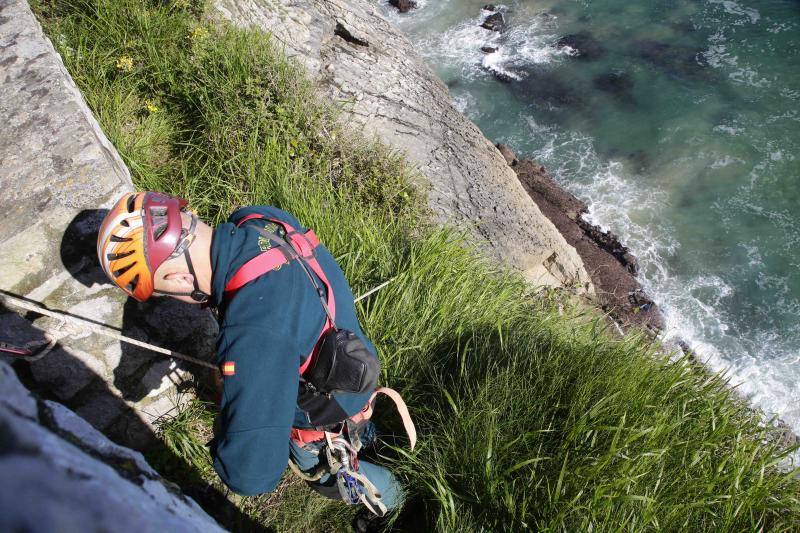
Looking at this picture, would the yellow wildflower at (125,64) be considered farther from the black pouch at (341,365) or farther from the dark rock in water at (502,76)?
the dark rock in water at (502,76)

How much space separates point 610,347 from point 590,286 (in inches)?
155

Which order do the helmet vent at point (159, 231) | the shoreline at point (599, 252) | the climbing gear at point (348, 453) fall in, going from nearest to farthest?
the helmet vent at point (159, 231) < the climbing gear at point (348, 453) < the shoreline at point (599, 252)

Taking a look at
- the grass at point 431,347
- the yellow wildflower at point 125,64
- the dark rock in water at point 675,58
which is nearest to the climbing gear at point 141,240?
the grass at point 431,347

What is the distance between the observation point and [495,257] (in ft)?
17.8

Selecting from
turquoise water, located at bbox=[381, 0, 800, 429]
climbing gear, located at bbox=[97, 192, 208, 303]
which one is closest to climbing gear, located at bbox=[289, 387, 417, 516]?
climbing gear, located at bbox=[97, 192, 208, 303]

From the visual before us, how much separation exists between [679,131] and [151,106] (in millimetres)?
9414

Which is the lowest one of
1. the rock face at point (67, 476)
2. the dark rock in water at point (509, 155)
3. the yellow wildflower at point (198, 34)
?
the dark rock in water at point (509, 155)

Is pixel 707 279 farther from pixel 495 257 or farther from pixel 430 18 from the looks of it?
pixel 430 18

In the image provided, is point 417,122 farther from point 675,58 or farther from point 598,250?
point 675,58

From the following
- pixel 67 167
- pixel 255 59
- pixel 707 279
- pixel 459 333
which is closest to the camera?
pixel 67 167

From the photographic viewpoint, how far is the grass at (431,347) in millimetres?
2262

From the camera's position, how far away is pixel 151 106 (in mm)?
3971

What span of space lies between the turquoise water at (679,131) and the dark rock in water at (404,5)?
8.4 inches

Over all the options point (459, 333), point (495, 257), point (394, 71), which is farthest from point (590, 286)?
point (459, 333)
